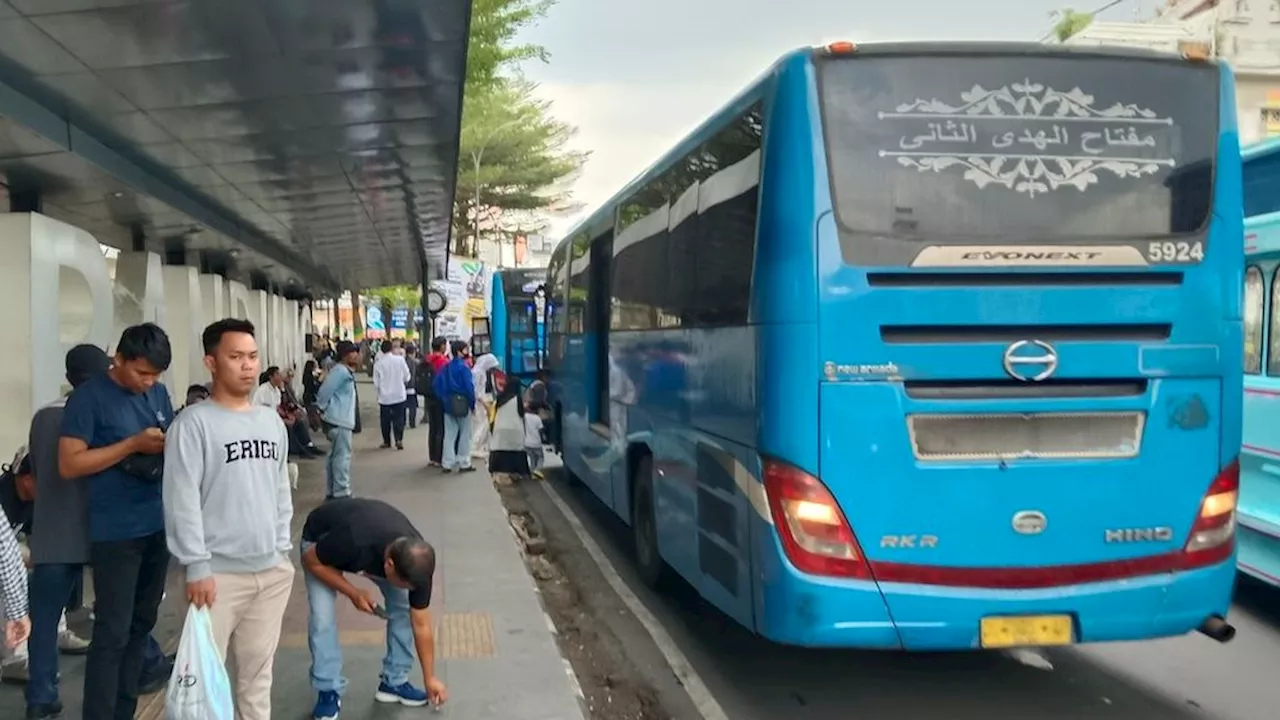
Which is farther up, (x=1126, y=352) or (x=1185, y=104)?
(x=1185, y=104)

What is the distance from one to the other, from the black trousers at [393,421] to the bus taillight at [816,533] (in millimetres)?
12657

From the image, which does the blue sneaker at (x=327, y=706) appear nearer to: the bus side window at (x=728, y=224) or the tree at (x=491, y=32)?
the bus side window at (x=728, y=224)

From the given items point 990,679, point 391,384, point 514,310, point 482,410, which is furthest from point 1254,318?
point 514,310

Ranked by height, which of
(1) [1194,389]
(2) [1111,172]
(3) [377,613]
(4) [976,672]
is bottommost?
(4) [976,672]

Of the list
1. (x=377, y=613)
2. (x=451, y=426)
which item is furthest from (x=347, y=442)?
(x=377, y=613)

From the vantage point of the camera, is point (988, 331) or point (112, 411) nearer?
point (112, 411)

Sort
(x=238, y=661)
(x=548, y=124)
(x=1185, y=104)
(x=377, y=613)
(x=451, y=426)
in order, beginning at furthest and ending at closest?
(x=548, y=124) < (x=451, y=426) < (x=1185, y=104) < (x=377, y=613) < (x=238, y=661)

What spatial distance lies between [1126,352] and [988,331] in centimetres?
70

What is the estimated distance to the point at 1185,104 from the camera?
560 centimetres

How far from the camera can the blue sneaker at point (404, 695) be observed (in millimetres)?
5508

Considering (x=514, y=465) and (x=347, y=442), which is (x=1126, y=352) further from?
(x=514, y=465)

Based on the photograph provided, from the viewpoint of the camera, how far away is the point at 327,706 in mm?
5230

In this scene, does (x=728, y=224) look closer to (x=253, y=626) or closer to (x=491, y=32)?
(x=253, y=626)

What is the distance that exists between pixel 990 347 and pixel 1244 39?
4209cm
